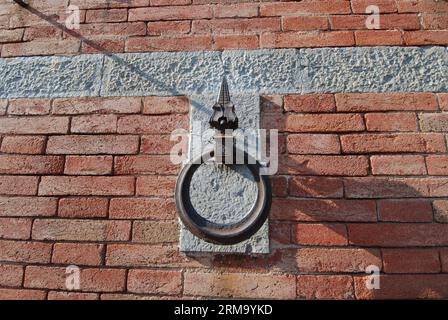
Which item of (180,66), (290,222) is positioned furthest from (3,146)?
(290,222)

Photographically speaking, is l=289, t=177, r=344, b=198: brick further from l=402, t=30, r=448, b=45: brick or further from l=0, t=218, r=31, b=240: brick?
l=0, t=218, r=31, b=240: brick

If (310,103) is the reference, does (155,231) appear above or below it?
below

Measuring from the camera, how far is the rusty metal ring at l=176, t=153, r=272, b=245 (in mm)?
1373

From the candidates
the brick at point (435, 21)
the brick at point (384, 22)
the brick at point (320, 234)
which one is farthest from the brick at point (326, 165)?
the brick at point (435, 21)

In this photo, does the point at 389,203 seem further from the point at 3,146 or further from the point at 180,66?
the point at 3,146

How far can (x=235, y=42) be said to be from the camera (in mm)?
1852

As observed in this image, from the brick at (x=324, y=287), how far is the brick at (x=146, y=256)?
0.41 m

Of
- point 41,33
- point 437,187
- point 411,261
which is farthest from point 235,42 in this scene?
point 411,261

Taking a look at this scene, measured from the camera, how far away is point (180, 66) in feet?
5.99

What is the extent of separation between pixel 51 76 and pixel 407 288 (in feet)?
5.94

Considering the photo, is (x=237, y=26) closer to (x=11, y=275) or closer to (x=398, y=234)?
(x=398, y=234)

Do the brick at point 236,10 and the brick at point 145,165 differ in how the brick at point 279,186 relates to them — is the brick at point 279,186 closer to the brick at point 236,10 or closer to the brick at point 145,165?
the brick at point 145,165

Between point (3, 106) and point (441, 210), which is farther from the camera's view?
point (3, 106)

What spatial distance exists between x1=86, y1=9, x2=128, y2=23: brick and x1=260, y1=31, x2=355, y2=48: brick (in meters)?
0.71
